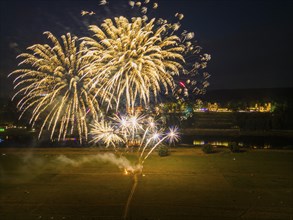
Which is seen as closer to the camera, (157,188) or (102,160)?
(157,188)

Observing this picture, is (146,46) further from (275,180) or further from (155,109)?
(275,180)

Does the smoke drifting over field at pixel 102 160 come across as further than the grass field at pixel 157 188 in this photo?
Yes

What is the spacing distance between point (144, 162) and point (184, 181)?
6.62 meters

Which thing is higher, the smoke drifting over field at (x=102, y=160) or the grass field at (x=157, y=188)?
the smoke drifting over field at (x=102, y=160)

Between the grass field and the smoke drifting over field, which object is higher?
the smoke drifting over field

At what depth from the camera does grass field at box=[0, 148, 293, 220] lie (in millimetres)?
13906

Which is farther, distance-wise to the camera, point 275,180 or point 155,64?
point 155,64

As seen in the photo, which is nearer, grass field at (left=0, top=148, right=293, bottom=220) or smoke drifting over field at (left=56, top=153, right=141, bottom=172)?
grass field at (left=0, top=148, right=293, bottom=220)

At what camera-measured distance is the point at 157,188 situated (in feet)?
57.8

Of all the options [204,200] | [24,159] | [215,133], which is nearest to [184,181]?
[204,200]

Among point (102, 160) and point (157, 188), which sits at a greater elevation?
point (102, 160)

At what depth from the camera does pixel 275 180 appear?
19.6 meters

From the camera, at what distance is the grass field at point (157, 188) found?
13.9m

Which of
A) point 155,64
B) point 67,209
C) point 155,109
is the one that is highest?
point 155,64
